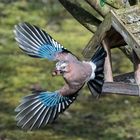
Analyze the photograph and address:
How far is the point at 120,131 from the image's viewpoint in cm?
657

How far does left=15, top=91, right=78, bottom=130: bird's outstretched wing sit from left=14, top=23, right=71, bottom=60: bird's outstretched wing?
23cm

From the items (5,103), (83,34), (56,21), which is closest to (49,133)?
(5,103)

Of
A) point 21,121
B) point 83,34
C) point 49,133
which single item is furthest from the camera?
point 83,34

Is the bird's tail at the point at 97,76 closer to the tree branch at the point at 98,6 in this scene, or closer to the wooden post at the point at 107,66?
the wooden post at the point at 107,66

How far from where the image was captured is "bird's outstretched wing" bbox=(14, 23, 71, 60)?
348 centimetres

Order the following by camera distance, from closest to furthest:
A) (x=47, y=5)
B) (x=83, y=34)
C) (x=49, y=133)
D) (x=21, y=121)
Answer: (x=21, y=121) → (x=49, y=133) → (x=83, y=34) → (x=47, y=5)

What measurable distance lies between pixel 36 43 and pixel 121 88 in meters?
0.54

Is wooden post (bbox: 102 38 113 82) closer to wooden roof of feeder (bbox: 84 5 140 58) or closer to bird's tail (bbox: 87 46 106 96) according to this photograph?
wooden roof of feeder (bbox: 84 5 140 58)

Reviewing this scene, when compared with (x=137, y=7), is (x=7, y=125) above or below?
below

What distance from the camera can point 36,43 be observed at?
3535mm

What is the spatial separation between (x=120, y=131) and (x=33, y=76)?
1889 mm

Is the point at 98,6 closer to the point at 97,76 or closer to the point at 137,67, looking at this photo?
the point at 137,67

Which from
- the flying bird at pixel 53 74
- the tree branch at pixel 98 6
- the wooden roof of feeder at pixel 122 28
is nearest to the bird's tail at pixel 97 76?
the flying bird at pixel 53 74

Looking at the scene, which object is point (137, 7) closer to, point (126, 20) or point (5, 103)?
point (126, 20)
